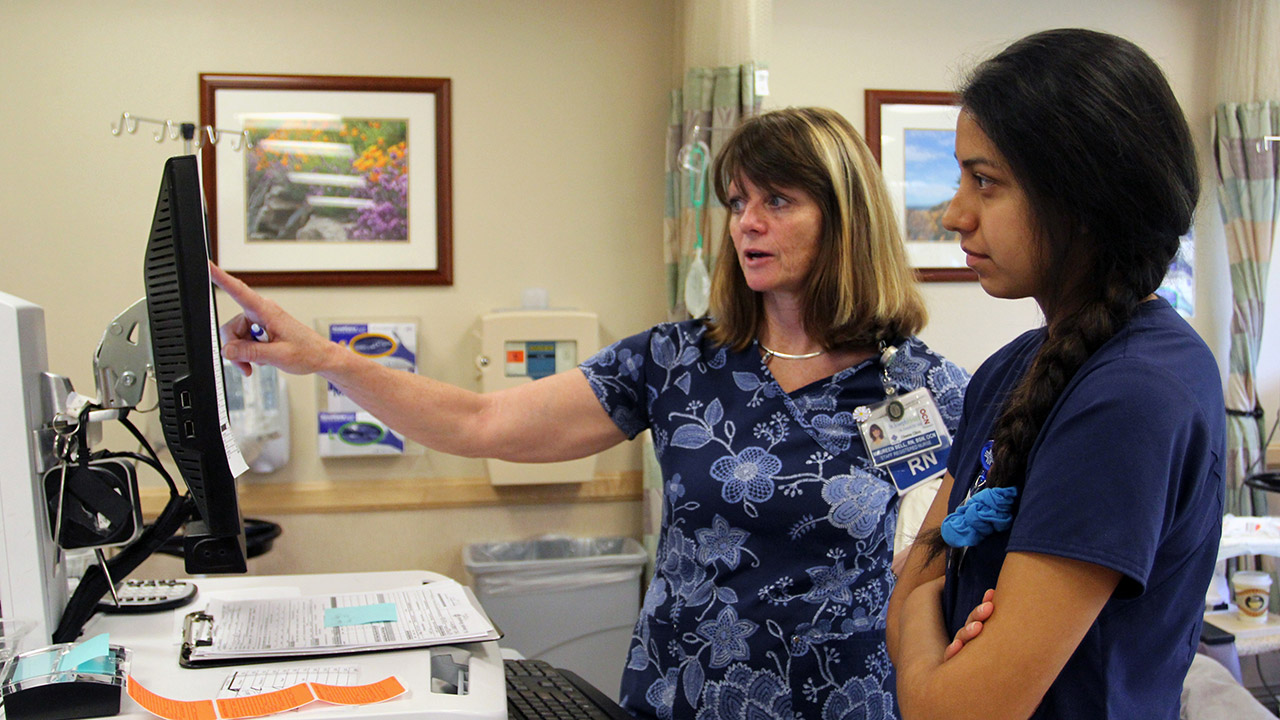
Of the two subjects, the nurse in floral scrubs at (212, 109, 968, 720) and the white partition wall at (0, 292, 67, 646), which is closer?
the white partition wall at (0, 292, 67, 646)

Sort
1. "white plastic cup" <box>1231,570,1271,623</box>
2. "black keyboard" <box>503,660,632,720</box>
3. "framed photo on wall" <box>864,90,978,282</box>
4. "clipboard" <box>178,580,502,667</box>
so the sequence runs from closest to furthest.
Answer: "clipboard" <box>178,580,502,667</box>
"black keyboard" <box>503,660,632,720</box>
"white plastic cup" <box>1231,570,1271,623</box>
"framed photo on wall" <box>864,90,978,282</box>

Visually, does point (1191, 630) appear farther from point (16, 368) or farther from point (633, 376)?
point (16, 368)

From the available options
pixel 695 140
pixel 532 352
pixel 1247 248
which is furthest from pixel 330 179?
pixel 1247 248

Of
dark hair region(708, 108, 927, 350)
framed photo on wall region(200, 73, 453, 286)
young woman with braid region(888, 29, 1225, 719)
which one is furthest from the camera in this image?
framed photo on wall region(200, 73, 453, 286)

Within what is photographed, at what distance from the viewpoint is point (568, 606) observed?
281 cm

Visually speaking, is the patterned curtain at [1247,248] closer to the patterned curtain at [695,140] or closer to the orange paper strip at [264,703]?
the patterned curtain at [695,140]

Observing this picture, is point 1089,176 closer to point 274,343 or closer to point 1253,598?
point 274,343

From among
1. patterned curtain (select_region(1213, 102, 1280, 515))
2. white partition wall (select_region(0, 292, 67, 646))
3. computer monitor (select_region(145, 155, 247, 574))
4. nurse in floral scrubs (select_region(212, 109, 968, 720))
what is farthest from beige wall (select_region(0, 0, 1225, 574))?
computer monitor (select_region(145, 155, 247, 574))

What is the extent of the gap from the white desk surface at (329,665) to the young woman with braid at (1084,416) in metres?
0.43

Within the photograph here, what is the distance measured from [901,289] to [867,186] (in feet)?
0.54

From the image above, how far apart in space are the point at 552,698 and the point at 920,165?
260cm

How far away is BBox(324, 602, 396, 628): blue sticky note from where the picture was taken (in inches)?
45.2

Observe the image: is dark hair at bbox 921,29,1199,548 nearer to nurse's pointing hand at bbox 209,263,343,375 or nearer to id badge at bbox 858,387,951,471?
id badge at bbox 858,387,951,471

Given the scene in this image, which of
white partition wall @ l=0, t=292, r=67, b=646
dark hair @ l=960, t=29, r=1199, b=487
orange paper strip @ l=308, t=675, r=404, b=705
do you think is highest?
dark hair @ l=960, t=29, r=1199, b=487
